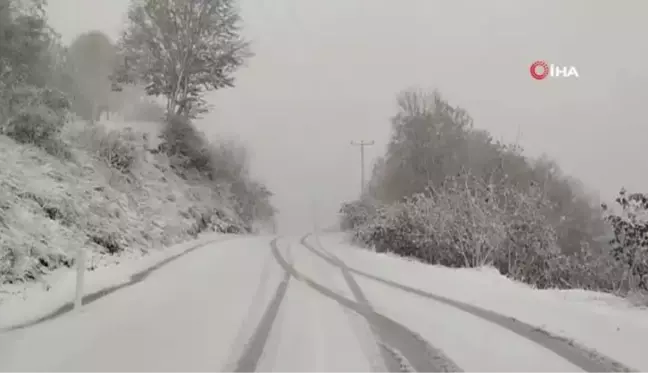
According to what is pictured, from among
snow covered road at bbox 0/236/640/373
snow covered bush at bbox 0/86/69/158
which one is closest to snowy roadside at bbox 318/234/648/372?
snow covered road at bbox 0/236/640/373

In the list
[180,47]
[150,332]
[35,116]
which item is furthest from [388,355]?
[180,47]

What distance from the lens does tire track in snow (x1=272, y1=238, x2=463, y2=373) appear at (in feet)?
18.2

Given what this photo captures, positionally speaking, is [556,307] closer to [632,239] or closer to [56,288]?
[632,239]

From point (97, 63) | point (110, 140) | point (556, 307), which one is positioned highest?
point (97, 63)

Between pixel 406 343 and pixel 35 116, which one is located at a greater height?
pixel 35 116

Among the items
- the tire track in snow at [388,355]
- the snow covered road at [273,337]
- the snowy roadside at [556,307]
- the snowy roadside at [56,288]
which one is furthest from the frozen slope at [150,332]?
the snowy roadside at [556,307]

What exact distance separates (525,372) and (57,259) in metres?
9.45

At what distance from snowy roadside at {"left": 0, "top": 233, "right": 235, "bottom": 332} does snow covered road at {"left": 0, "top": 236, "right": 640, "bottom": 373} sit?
0.55m

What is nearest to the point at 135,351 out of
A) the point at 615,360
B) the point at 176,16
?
the point at 615,360

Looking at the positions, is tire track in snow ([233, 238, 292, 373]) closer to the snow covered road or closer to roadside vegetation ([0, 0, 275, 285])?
the snow covered road

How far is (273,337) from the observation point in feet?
22.1

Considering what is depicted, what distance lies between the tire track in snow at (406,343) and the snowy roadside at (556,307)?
194cm

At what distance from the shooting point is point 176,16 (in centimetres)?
3316

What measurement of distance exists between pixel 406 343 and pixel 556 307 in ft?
14.1
